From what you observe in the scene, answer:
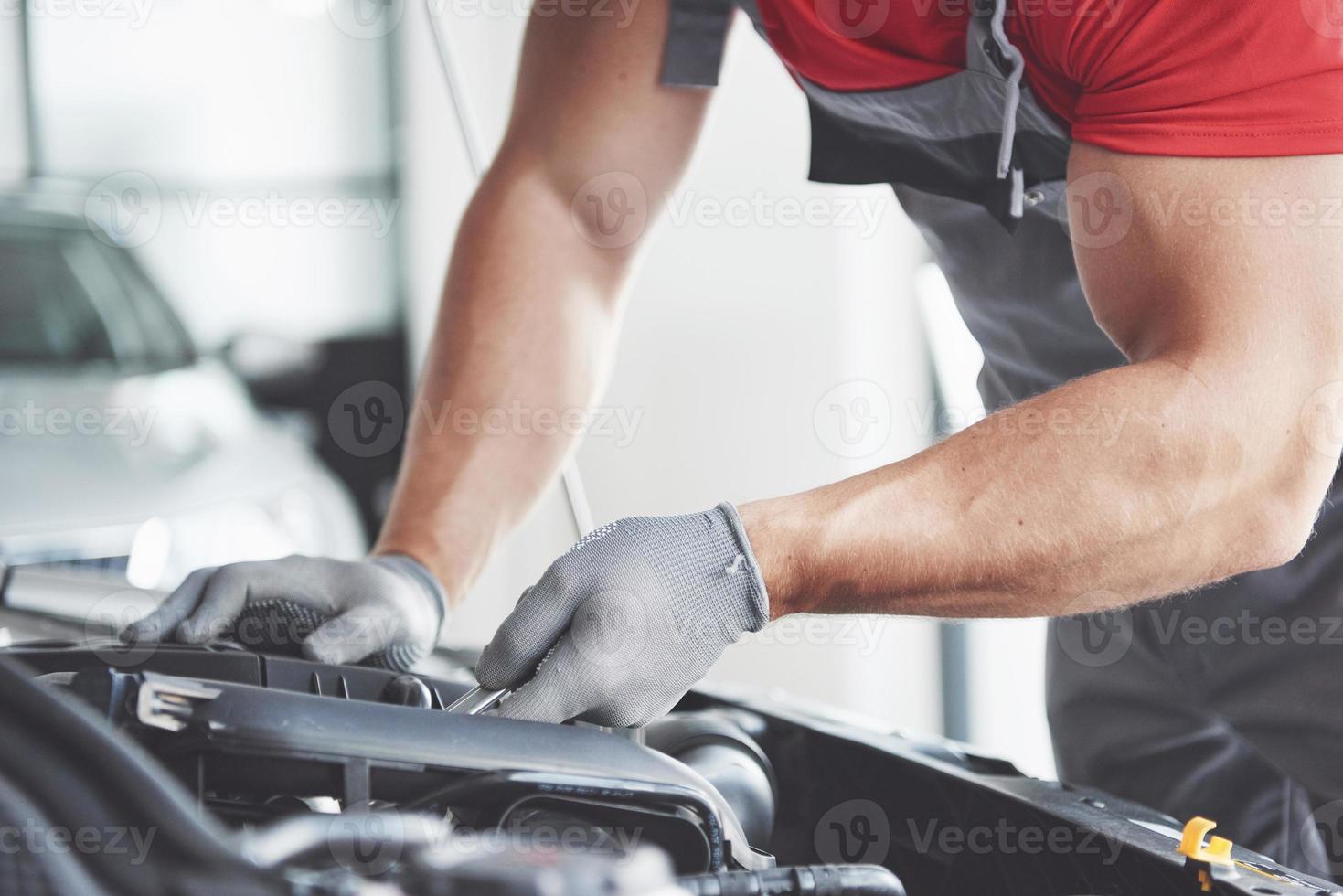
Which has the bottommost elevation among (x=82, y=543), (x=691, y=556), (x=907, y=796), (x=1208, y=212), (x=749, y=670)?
(x=749, y=670)

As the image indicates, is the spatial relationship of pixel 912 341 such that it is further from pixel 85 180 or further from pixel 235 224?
pixel 85 180

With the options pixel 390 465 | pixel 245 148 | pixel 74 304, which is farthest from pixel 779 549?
pixel 245 148

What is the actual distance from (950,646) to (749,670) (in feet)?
1.61

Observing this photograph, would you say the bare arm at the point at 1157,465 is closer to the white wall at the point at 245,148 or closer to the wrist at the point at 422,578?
the wrist at the point at 422,578

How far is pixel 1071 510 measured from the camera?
2.51 feet

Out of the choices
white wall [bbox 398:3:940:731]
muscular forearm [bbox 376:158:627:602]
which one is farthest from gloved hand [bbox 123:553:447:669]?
white wall [bbox 398:3:940:731]

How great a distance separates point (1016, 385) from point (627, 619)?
0.70 meters

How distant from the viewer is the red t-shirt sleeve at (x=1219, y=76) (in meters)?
0.77

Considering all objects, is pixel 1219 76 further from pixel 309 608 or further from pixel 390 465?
pixel 390 465

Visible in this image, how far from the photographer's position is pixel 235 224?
16.2 feet

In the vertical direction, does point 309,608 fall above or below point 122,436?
above

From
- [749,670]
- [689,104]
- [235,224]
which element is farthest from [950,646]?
[235,224]

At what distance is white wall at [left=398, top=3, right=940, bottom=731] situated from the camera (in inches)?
107

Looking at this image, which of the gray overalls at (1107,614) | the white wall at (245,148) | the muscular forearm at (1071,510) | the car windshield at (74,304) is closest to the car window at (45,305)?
the car windshield at (74,304)
